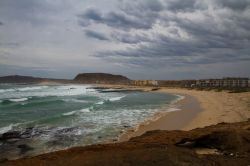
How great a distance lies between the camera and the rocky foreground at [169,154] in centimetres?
717

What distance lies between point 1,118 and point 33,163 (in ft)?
53.5

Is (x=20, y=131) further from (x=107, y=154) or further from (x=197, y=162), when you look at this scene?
(x=197, y=162)

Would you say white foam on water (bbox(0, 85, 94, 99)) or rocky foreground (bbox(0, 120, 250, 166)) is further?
white foam on water (bbox(0, 85, 94, 99))

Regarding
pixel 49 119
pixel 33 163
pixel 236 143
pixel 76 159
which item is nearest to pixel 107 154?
pixel 76 159

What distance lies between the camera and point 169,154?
7465 millimetres

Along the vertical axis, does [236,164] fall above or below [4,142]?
above

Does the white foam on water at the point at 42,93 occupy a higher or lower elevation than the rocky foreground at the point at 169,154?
lower

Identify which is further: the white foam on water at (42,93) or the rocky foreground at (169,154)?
the white foam on water at (42,93)

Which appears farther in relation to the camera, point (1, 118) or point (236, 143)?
point (1, 118)

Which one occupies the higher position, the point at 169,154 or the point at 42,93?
the point at 169,154

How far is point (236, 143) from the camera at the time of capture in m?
8.69

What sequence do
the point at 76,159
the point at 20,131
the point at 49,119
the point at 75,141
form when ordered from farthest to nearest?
1. the point at 49,119
2. the point at 20,131
3. the point at 75,141
4. the point at 76,159

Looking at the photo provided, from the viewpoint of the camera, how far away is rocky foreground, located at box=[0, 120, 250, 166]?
7.17 m

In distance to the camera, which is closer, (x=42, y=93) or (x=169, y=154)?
(x=169, y=154)
